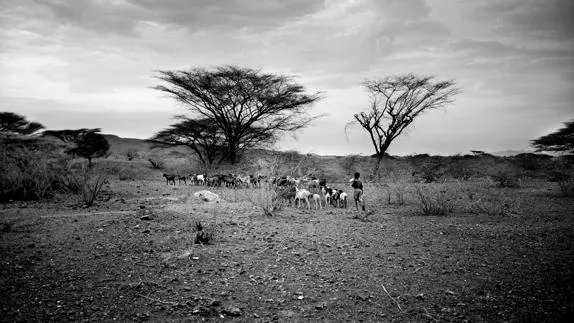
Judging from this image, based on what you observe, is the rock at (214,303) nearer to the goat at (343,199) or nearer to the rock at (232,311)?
the rock at (232,311)

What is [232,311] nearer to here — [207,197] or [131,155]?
[207,197]

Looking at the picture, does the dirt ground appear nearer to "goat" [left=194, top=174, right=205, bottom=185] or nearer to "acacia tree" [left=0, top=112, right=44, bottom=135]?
"goat" [left=194, top=174, right=205, bottom=185]

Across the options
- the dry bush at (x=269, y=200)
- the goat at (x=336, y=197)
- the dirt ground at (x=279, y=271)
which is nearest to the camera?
the dirt ground at (x=279, y=271)

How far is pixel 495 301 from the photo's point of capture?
3543mm

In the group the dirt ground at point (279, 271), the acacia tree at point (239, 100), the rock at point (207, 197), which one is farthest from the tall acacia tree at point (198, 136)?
the dirt ground at point (279, 271)

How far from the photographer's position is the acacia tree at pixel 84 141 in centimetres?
2542

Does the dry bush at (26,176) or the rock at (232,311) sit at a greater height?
the dry bush at (26,176)

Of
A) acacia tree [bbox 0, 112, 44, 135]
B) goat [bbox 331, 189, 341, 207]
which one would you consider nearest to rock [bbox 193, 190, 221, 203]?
goat [bbox 331, 189, 341, 207]

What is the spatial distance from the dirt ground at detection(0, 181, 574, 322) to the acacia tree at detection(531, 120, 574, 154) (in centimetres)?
2229

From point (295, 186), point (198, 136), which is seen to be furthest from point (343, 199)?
point (198, 136)

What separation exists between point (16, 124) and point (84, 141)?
25.0 feet

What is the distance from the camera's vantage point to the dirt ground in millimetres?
3371

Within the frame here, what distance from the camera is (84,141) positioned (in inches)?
1018

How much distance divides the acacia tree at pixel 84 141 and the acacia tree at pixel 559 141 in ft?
107
